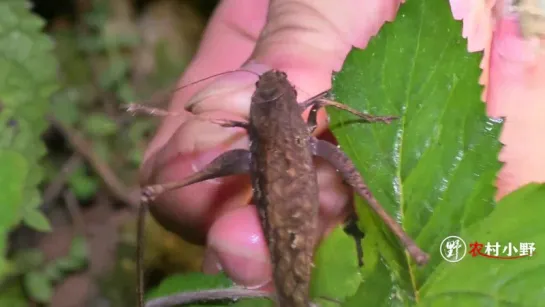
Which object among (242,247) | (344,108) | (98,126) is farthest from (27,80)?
(344,108)

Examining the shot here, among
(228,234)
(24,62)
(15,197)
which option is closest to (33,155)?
(24,62)

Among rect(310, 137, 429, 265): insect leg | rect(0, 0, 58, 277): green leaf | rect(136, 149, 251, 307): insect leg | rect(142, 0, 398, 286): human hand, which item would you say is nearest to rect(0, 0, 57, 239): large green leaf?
rect(0, 0, 58, 277): green leaf

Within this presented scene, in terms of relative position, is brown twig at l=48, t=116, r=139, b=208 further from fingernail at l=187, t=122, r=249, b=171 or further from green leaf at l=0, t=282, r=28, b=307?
fingernail at l=187, t=122, r=249, b=171

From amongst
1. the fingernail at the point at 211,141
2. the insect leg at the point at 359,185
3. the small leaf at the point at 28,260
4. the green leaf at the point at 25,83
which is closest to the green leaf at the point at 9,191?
the green leaf at the point at 25,83

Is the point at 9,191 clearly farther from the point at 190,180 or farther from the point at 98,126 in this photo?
the point at 98,126

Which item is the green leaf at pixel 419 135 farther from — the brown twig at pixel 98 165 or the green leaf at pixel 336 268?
the brown twig at pixel 98 165
